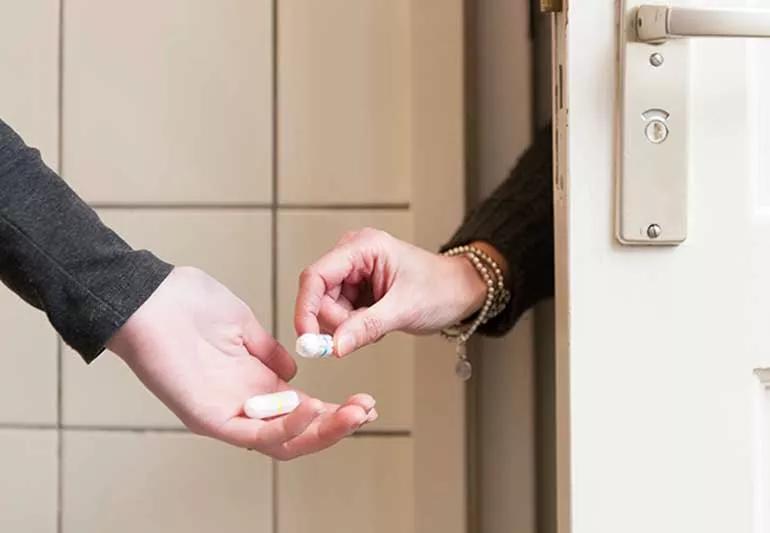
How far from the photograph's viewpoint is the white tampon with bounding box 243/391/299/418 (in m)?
0.52

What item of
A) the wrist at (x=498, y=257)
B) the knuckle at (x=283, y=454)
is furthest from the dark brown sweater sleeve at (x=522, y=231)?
the knuckle at (x=283, y=454)

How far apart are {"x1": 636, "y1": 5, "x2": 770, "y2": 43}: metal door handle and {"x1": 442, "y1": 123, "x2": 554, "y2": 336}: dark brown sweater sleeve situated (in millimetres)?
180

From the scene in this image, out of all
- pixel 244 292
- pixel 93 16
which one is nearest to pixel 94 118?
pixel 93 16

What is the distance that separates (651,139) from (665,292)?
→ 9cm

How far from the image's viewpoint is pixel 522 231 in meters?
0.66

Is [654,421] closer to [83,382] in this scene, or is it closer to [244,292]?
[244,292]

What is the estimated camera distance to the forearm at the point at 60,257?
0.49m

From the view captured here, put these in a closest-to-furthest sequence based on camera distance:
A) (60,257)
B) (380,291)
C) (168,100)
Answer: (60,257), (380,291), (168,100)

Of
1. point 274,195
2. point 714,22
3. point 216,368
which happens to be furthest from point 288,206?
point 714,22

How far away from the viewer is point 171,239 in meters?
0.75

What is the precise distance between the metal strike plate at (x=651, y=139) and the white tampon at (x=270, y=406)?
21 cm

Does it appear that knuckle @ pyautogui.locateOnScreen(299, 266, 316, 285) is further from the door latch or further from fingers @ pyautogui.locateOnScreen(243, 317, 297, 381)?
the door latch

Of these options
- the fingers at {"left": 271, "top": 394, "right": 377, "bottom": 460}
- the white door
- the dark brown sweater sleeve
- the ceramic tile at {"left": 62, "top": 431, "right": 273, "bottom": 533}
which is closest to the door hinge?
the white door

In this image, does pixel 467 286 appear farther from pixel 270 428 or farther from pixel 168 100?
pixel 168 100
